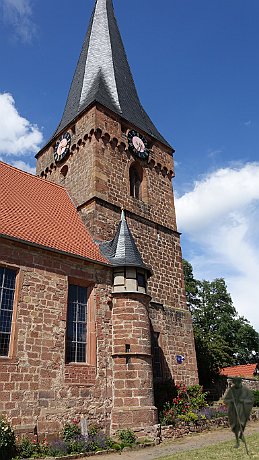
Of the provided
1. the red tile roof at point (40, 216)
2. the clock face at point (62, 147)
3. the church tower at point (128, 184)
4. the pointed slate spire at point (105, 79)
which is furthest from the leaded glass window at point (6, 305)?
the pointed slate spire at point (105, 79)

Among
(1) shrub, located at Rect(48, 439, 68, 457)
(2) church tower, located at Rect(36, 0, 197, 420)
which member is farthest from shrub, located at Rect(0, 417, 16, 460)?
(2) church tower, located at Rect(36, 0, 197, 420)

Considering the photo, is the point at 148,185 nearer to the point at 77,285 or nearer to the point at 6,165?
the point at 6,165

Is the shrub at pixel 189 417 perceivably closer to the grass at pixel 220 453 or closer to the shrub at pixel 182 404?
the shrub at pixel 182 404

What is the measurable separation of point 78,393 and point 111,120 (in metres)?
12.0

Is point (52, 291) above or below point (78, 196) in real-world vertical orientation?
below

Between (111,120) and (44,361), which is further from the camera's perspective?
(111,120)

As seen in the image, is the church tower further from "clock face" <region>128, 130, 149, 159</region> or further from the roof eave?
the roof eave

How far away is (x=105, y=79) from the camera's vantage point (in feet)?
68.9

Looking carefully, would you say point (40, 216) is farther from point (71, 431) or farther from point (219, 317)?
point (219, 317)

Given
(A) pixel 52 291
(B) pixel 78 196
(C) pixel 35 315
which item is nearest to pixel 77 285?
(A) pixel 52 291

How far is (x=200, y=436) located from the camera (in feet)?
38.8

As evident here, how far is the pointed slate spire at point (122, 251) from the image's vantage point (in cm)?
1318

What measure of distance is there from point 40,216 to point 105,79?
10758 millimetres

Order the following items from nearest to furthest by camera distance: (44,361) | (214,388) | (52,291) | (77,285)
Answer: (44,361) < (52,291) < (77,285) < (214,388)
